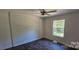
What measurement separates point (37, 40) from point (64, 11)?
642mm

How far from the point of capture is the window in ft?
3.83

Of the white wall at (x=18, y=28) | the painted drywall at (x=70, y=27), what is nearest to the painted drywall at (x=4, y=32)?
the white wall at (x=18, y=28)

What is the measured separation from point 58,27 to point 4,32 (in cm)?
85

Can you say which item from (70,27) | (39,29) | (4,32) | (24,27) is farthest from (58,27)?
(4,32)

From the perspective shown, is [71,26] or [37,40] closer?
[71,26]

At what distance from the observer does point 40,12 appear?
3.81 ft

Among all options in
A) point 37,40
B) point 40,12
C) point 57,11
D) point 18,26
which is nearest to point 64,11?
point 57,11

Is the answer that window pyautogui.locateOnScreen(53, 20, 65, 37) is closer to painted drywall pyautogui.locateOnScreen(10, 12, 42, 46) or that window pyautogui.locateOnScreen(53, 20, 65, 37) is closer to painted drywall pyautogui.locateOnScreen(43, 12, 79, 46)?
painted drywall pyautogui.locateOnScreen(43, 12, 79, 46)

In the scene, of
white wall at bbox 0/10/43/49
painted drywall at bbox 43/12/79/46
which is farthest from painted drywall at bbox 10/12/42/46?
painted drywall at bbox 43/12/79/46

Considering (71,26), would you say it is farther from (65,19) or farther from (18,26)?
(18,26)

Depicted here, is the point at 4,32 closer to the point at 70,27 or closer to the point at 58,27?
the point at 58,27

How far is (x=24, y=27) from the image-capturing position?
1.21 m

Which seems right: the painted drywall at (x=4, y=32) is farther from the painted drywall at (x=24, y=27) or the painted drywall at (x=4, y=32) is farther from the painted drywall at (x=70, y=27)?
the painted drywall at (x=70, y=27)

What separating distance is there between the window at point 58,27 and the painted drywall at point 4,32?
74 cm
